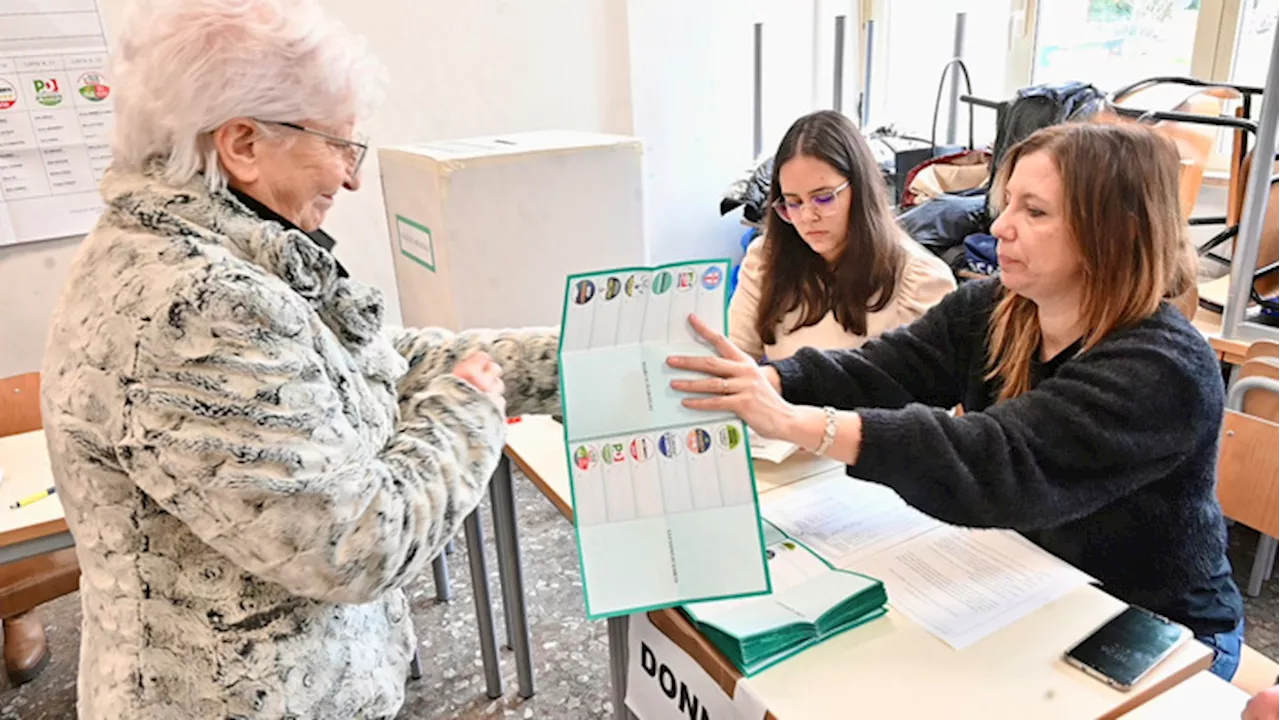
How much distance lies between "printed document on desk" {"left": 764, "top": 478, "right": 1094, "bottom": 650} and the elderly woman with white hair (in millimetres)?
570

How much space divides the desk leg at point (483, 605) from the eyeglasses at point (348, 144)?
1.19 meters

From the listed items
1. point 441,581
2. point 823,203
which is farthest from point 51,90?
point 823,203

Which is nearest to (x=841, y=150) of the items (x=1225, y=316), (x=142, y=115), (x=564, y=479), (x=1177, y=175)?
(x=1177, y=175)

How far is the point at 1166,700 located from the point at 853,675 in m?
0.35

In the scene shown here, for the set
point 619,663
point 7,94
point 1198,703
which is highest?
point 7,94

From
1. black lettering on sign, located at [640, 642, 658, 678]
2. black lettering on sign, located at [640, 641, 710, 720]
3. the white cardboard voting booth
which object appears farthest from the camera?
the white cardboard voting booth

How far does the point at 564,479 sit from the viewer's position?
1578 millimetres

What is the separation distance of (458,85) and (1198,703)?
3.08 metres

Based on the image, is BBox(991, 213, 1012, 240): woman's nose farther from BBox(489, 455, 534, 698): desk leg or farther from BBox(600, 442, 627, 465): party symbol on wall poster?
BBox(489, 455, 534, 698): desk leg

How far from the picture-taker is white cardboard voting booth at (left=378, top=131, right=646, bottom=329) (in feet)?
6.12

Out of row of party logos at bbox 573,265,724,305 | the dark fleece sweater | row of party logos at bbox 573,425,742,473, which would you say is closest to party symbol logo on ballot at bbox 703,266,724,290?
row of party logos at bbox 573,265,724,305

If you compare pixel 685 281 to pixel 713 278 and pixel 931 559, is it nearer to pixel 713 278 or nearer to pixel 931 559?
pixel 713 278

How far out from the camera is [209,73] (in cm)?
89

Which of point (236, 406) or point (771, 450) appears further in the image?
point (771, 450)
